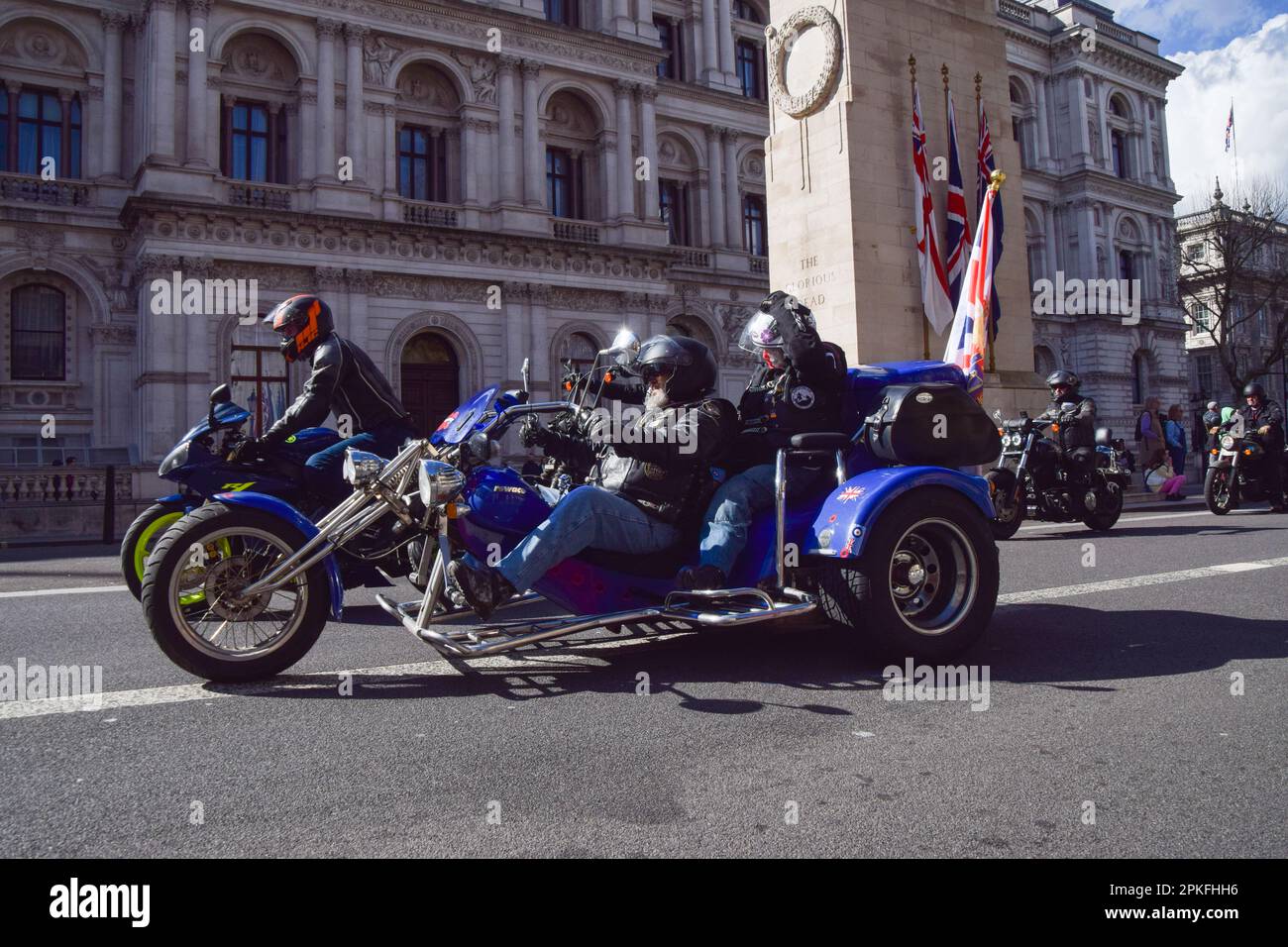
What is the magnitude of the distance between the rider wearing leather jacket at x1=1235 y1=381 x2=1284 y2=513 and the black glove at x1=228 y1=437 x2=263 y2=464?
13.7 metres

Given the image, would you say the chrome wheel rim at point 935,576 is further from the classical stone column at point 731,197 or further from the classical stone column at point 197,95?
the classical stone column at point 731,197

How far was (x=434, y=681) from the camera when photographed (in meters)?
4.11

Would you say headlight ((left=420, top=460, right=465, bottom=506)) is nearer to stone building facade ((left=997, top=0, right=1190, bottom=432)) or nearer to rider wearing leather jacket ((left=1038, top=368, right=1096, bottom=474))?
rider wearing leather jacket ((left=1038, top=368, right=1096, bottom=474))

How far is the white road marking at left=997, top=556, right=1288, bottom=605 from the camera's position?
20.5 ft

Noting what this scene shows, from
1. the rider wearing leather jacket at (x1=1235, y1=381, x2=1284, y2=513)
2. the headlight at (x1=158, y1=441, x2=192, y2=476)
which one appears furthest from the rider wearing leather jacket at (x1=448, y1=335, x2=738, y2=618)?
the rider wearing leather jacket at (x1=1235, y1=381, x2=1284, y2=513)

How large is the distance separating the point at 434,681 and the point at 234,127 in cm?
2679

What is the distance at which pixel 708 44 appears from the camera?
3531 centimetres

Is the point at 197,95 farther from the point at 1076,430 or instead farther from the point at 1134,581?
the point at 1134,581

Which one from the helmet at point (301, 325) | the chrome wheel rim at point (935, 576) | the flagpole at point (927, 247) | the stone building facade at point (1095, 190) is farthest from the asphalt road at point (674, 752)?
the stone building facade at point (1095, 190)

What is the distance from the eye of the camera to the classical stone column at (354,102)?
26484mm

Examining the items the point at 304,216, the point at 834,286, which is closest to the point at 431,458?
the point at 834,286

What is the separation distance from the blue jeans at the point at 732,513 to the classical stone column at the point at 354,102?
25117 millimetres

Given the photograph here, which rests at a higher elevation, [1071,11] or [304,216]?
[1071,11]

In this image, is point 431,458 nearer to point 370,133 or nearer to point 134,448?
point 134,448
